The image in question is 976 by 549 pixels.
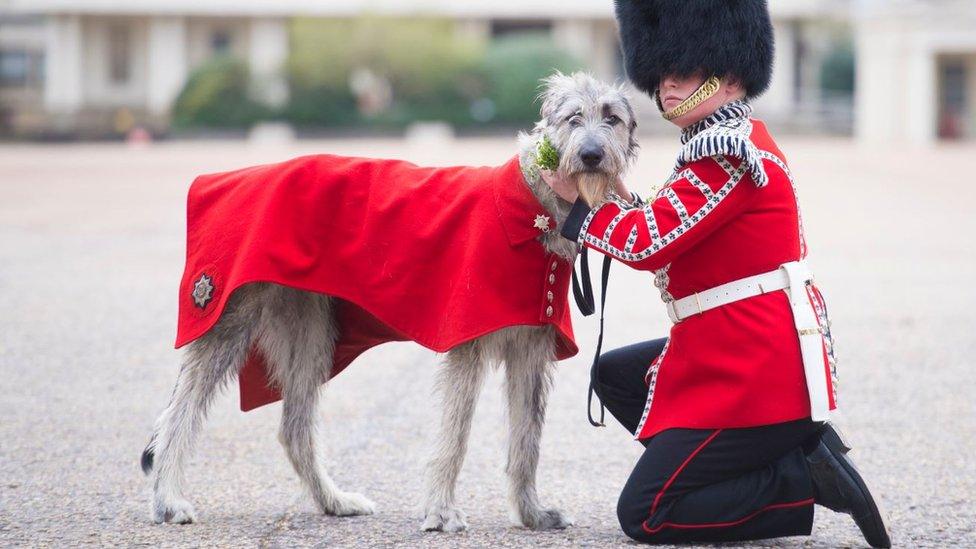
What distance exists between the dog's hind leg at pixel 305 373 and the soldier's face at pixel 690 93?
1.85 metres

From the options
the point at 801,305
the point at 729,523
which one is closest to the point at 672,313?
the point at 801,305

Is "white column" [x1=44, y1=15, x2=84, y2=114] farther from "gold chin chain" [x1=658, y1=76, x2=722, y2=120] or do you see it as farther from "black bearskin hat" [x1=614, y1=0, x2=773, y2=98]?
"gold chin chain" [x1=658, y1=76, x2=722, y2=120]

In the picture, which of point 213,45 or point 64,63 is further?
point 213,45

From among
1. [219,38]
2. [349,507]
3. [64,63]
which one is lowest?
[349,507]

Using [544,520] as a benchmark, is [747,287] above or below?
above

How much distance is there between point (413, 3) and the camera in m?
72.9

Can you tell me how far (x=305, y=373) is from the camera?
6.20 meters

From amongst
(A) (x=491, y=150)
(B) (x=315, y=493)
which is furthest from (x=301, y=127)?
(B) (x=315, y=493)

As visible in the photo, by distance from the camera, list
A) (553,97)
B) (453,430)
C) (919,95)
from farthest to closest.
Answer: (919,95) → (453,430) → (553,97)

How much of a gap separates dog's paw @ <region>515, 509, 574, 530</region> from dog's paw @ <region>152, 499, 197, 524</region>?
1427 millimetres

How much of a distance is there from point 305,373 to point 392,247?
2.84 ft

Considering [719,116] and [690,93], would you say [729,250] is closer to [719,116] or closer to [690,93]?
[719,116]

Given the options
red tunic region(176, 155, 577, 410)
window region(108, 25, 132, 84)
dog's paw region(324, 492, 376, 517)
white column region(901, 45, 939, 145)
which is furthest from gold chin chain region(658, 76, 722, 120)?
window region(108, 25, 132, 84)

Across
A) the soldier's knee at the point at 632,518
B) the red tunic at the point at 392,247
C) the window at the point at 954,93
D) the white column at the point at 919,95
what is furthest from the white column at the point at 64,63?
the soldier's knee at the point at 632,518
